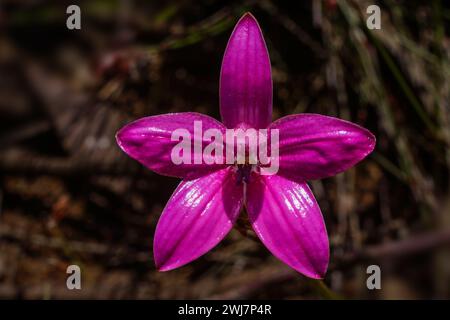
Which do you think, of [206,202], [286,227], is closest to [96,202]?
[206,202]

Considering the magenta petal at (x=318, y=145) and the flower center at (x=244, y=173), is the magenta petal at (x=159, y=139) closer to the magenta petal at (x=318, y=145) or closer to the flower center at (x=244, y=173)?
the flower center at (x=244, y=173)

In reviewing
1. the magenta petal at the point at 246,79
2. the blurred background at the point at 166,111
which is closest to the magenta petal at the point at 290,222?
the magenta petal at the point at 246,79

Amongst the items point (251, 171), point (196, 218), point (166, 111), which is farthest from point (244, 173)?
point (166, 111)

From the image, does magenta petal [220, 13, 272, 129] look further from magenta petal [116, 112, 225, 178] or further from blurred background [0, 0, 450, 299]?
blurred background [0, 0, 450, 299]

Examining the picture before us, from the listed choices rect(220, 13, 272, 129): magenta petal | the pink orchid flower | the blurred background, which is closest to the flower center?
the pink orchid flower

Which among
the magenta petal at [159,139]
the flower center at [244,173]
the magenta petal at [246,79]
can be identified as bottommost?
the flower center at [244,173]
